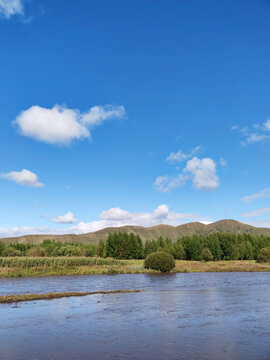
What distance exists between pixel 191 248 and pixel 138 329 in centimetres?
11405

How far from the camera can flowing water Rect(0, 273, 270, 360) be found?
13.4 metres

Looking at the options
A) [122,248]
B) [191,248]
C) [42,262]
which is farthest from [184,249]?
[42,262]

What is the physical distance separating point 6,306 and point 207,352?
64.8 feet

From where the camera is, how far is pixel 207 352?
43.3ft

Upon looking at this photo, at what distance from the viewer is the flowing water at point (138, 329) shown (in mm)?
13430

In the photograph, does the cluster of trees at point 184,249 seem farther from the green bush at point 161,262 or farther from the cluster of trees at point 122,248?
the green bush at point 161,262

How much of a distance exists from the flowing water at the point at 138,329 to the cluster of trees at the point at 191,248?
96706 mm

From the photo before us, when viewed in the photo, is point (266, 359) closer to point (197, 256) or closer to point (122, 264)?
point (122, 264)

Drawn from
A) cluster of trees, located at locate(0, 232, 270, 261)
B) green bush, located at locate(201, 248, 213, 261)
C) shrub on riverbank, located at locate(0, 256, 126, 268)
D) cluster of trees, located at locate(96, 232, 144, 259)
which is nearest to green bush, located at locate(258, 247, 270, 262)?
cluster of trees, located at locate(0, 232, 270, 261)

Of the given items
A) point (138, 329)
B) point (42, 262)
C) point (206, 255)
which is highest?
point (206, 255)

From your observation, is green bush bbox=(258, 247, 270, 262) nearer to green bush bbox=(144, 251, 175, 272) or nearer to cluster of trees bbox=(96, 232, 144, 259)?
green bush bbox=(144, 251, 175, 272)

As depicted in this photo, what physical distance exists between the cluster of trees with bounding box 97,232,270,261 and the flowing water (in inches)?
3807

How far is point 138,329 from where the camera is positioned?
58.0 ft

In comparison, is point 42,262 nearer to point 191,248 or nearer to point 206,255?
point 206,255
